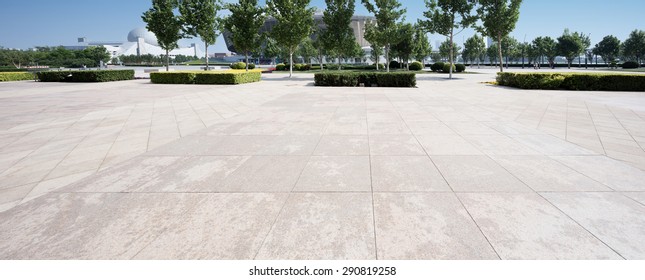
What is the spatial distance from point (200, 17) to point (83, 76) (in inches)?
477

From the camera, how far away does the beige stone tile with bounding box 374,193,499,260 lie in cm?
287

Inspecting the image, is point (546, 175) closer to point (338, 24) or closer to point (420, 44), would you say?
point (338, 24)

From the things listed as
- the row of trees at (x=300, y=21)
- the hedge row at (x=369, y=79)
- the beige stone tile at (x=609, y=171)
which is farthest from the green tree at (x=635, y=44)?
the beige stone tile at (x=609, y=171)

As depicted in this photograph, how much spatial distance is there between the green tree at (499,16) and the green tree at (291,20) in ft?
52.4

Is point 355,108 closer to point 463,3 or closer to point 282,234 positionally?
point 282,234

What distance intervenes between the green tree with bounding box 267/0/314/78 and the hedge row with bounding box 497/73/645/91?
19.4m

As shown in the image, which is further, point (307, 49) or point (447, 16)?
point (307, 49)

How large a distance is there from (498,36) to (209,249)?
1312 inches

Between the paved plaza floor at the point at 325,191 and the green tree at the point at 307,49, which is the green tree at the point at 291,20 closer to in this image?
the paved plaza floor at the point at 325,191

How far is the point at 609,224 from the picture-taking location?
3.31m

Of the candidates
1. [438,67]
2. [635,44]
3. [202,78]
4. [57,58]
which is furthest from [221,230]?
[57,58]

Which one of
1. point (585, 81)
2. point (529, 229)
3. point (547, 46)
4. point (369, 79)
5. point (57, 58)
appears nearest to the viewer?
point (529, 229)

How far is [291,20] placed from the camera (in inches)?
1201

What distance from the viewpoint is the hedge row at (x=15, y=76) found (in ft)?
98.0
